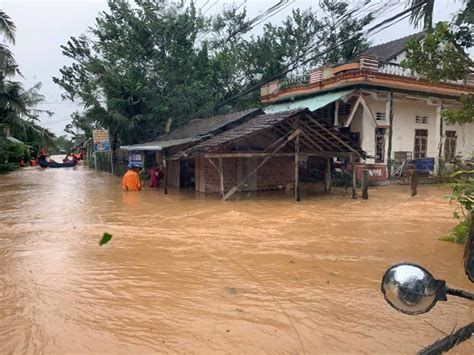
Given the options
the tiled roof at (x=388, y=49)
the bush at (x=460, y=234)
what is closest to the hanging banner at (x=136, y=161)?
the tiled roof at (x=388, y=49)

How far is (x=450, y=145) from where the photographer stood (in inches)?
765

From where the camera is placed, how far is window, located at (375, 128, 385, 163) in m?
17.1

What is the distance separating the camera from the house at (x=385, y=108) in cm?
1585

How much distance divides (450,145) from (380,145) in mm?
4724

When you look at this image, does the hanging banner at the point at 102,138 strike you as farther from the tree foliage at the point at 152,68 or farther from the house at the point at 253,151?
the house at the point at 253,151

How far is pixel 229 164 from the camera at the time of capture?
14953 mm

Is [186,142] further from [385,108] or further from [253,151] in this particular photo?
[385,108]

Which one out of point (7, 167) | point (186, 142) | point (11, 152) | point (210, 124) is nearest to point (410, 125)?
point (210, 124)

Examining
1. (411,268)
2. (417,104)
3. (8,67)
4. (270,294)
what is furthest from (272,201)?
(8,67)

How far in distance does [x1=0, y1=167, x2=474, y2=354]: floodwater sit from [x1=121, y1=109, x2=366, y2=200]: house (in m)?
2.54

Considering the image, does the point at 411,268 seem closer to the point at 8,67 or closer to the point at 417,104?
the point at 417,104

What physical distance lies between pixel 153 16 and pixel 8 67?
7974mm

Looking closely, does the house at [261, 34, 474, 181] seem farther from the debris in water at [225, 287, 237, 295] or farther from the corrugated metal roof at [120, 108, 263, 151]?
the debris in water at [225, 287, 237, 295]

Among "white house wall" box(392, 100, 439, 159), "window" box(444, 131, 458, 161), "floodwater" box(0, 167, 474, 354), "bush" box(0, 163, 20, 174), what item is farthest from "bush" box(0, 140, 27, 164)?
"window" box(444, 131, 458, 161)
